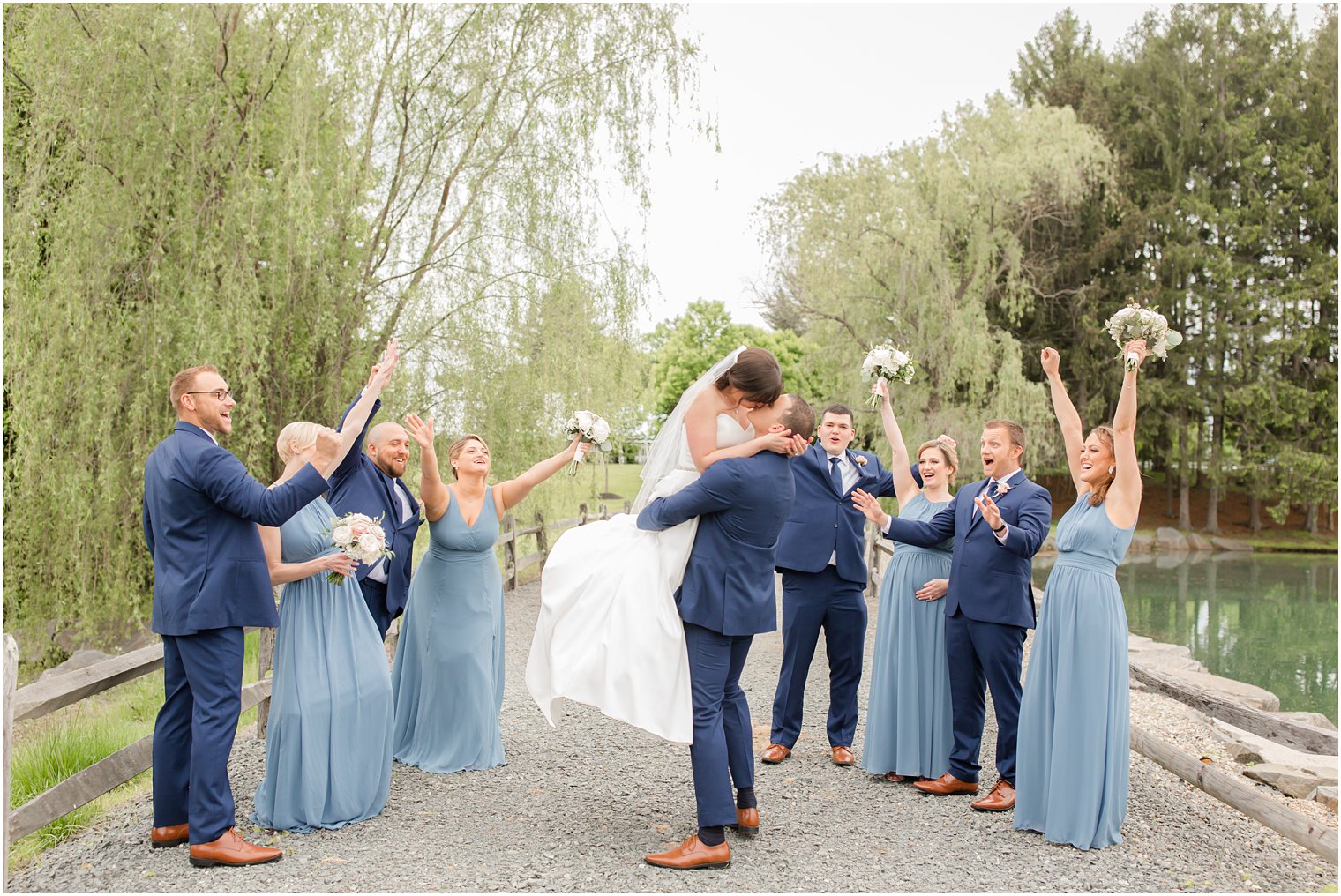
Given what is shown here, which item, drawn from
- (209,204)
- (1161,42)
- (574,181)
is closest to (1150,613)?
(574,181)

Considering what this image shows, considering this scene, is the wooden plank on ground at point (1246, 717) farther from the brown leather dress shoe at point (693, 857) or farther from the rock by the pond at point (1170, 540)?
the rock by the pond at point (1170, 540)

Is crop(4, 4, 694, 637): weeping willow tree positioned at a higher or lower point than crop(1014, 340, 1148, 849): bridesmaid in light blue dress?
higher

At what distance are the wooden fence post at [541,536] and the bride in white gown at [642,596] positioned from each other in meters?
9.76

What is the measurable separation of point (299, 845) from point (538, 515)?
10.5 metres

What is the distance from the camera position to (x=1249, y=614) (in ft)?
59.1

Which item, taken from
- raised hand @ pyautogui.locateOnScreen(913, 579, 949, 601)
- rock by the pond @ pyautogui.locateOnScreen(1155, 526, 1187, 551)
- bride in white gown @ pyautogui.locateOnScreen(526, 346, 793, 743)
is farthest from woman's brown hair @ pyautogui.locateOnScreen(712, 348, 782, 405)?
rock by the pond @ pyautogui.locateOnScreen(1155, 526, 1187, 551)

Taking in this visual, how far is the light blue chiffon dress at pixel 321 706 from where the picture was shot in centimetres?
474

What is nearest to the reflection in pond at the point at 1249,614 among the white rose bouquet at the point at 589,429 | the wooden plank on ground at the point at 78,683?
the white rose bouquet at the point at 589,429

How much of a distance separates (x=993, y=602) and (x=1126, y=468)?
0.91 m

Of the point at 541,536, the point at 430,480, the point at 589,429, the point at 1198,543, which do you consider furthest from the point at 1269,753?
the point at 1198,543

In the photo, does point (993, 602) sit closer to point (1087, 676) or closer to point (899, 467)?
point (1087, 676)

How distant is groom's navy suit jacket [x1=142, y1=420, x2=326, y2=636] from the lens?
4.26 meters

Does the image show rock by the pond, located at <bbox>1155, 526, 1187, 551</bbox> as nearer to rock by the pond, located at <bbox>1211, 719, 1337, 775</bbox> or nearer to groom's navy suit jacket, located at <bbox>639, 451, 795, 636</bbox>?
rock by the pond, located at <bbox>1211, 719, 1337, 775</bbox>

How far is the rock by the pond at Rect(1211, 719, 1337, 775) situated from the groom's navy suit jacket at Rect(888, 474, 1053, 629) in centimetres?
355
